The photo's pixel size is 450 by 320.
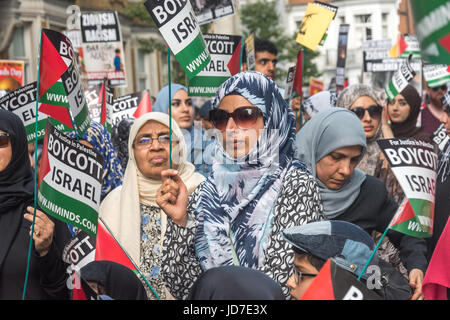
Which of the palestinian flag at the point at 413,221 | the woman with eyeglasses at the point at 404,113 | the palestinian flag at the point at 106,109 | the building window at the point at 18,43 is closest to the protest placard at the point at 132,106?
the palestinian flag at the point at 106,109

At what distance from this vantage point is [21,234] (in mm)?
3408

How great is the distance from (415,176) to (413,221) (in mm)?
206

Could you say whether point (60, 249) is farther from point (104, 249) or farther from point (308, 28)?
point (308, 28)

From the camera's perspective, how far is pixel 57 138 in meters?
3.11

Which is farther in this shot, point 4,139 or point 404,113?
point 404,113

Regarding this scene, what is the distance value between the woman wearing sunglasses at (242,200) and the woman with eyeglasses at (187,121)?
2594 mm

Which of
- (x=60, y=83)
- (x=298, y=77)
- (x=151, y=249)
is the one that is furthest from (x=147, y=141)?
(x=298, y=77)

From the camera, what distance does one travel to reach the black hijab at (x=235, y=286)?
6.51 feet

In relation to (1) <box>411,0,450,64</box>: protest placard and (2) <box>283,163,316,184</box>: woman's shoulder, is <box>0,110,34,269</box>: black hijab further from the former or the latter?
(1) <box>411,0,450,64</box>: protest placard

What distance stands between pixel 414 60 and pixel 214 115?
821 cm

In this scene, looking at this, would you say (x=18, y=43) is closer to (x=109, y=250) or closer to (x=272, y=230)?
(x=109, y=250)

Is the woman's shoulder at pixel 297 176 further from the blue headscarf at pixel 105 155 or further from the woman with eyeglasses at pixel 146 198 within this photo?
the blue headscarf at pixel 105 155
